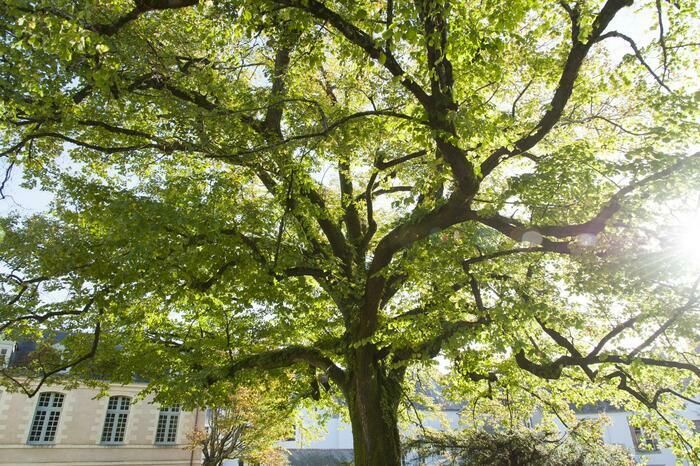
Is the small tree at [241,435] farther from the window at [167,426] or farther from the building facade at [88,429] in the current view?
the window at [167,426]

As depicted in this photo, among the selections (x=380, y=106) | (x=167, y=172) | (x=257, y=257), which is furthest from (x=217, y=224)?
(x=380, y=106)

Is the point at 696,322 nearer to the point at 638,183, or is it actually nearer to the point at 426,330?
the point at 638,183

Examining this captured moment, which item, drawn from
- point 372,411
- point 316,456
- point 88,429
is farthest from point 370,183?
point 316,456

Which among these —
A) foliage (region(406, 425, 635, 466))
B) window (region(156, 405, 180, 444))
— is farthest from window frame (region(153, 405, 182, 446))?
foliage (region(406, 425, 635, 466))

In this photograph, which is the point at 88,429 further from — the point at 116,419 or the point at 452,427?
the point at 452,427

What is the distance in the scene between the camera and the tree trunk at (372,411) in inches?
344

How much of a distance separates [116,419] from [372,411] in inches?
866

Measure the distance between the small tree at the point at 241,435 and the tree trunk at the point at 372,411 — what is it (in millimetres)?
11226

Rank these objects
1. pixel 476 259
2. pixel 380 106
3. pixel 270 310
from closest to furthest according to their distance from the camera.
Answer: pixel 476 259
pixel 380 106
pixel 270 310

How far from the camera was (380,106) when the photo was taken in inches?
374

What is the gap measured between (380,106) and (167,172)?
188 inches

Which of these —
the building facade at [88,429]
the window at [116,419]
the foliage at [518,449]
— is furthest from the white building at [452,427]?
the window at [116,419]

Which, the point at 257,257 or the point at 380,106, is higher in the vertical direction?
the point at 380,106

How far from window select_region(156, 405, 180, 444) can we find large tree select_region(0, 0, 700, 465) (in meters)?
17.0
